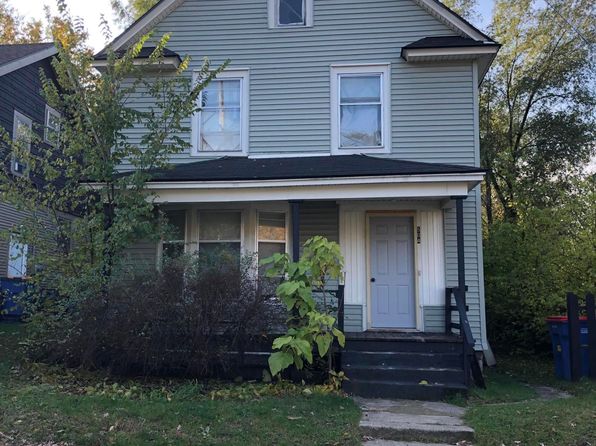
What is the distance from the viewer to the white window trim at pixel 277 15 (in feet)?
34.5

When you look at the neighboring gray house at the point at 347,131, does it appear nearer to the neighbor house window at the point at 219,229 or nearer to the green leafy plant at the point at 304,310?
the neighbor house window at the point at 219,229

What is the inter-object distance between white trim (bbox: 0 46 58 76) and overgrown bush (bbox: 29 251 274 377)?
9.58 metres

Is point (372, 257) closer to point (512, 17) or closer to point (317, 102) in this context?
point (317, 102)

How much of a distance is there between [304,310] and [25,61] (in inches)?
491

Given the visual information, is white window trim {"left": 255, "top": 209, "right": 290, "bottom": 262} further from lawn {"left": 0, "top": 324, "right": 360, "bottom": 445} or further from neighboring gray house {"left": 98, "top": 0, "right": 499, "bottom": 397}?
lawn {"left": 0, "top": 324, "right": 360, "bottom": 445}

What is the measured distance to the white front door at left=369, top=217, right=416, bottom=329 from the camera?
9555 millimetres

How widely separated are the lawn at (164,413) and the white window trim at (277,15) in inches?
279

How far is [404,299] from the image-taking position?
9.58m

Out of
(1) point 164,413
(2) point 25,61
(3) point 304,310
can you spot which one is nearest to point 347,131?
(3) point 304,310

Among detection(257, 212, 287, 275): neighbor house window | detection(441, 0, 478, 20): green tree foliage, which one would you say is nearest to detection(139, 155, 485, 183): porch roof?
detection(257, 212, 287, 275): neighbor house window

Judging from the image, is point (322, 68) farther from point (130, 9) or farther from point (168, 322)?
point (130, 9)

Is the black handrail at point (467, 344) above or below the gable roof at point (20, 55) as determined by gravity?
below

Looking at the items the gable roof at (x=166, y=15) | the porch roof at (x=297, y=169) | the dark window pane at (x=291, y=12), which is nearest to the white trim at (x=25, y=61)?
the gable roof at (x=166, y=15)

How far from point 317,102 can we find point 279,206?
2187 millimetres
